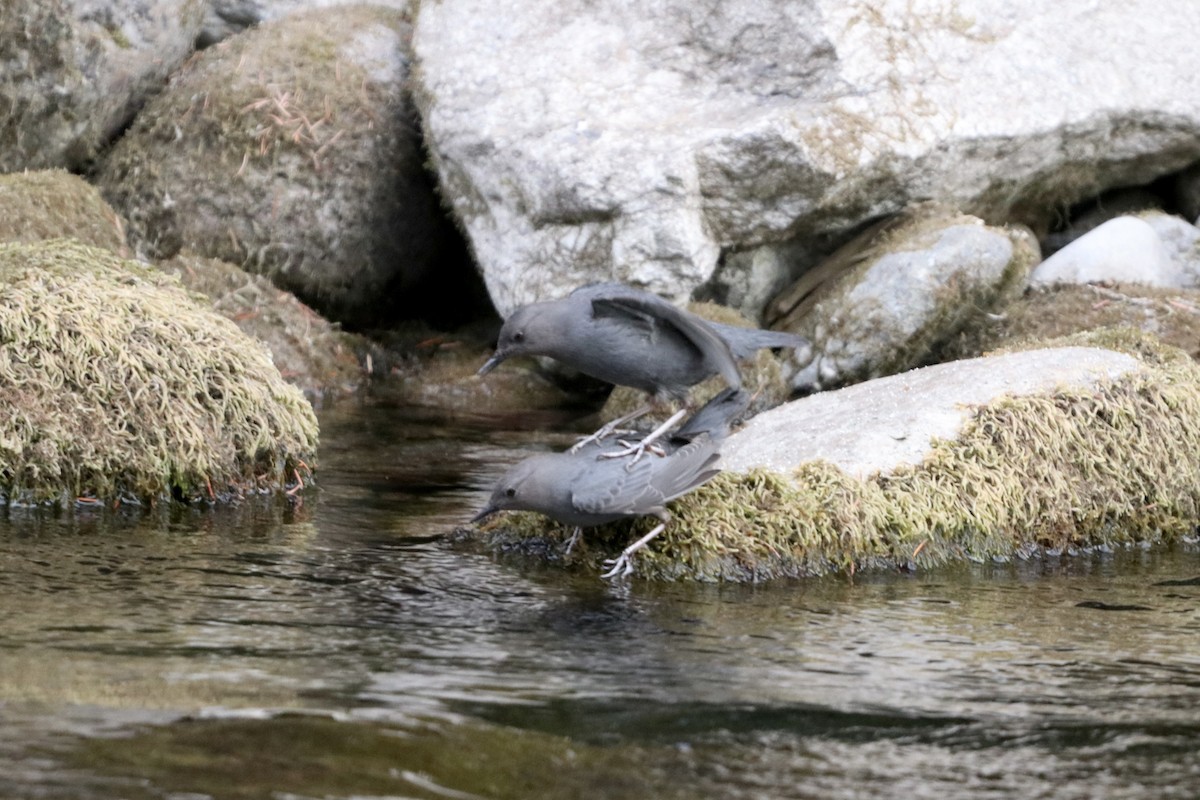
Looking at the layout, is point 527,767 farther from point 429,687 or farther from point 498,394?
point 498,394

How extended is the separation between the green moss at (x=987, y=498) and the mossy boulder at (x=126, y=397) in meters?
1.79

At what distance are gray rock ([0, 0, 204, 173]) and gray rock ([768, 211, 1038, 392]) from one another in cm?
536

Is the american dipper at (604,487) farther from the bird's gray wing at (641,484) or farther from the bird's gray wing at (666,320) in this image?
the bird's gray wing at (666,320)

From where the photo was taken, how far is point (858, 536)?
593 centimetres

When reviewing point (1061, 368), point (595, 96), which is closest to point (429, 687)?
point (1061, 368)

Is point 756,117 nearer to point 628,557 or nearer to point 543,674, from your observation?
point 628,557

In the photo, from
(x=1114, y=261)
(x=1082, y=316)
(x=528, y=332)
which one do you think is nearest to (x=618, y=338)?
(x=528, y=332)

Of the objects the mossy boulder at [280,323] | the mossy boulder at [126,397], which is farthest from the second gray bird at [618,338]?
the mossy boulder at [280,323]

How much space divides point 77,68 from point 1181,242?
8277mm

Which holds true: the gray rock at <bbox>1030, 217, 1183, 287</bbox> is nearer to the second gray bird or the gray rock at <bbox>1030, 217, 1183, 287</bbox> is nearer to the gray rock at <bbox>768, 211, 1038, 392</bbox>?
the gray rock at <bbox>768, 211, 1038, 392</bbox>

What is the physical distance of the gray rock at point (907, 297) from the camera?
30.2 feet

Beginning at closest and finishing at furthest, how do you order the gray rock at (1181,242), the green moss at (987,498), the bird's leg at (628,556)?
1. the bird's leg at (628,556)
2. the green moss at (987,498)
3. the gray rock at (1181,242)

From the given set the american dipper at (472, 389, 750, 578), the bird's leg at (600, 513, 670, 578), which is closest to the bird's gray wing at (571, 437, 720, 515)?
the american dipper at (472, 389, 750, 578)

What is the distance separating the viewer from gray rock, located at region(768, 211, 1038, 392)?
9195 millimetres
